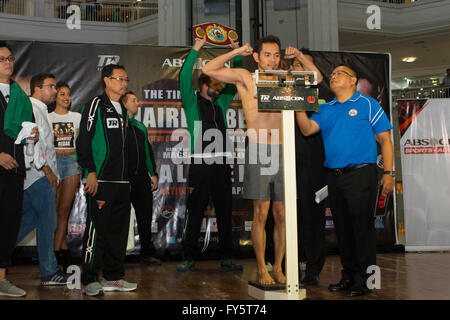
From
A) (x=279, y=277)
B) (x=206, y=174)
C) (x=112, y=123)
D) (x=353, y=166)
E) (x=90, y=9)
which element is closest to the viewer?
(x=279, y=277)

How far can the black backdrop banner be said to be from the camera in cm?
577

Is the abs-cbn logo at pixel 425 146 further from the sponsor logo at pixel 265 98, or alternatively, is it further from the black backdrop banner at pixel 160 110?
the sponsor logo at pixel 265 98

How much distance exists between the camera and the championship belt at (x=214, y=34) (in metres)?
4.37

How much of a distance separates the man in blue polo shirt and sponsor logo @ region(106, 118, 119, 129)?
1443mm

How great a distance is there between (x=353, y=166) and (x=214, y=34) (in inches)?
74.2

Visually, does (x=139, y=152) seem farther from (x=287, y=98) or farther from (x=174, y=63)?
(x=287, y=98)

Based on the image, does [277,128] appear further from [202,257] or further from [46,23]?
[46,23]

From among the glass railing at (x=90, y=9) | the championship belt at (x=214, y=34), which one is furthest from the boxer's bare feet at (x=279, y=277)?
the glass railing at (x=90, y=9)

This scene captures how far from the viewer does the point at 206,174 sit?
A: 4.96m

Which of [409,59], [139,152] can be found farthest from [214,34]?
[409,59]

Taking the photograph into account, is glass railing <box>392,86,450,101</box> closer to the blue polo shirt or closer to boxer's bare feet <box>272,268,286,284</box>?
the blue polo shirt

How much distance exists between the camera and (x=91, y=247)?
366 cm

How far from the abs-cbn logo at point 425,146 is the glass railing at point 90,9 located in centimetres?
1211

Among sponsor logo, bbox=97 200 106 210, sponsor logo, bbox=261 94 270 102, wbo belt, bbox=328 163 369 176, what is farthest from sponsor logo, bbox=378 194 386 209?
sponsor logo, bbox=97 200 106 210
